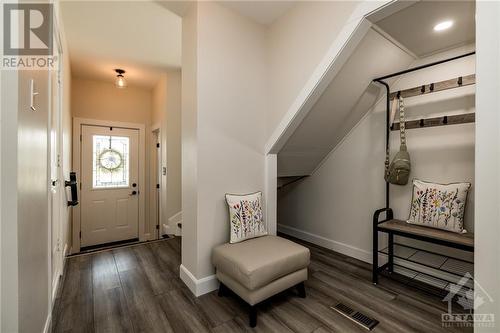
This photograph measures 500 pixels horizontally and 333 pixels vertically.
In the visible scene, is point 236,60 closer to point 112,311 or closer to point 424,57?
point 424,57

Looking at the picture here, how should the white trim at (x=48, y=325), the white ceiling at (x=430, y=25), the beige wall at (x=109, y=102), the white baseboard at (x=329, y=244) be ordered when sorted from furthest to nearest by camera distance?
the beige wall at (x=109, y=102) < the white baseboard at (x=329, y=244) < the white ceiling at (x=430, y=25) < the white trim at (x=48, y=325)

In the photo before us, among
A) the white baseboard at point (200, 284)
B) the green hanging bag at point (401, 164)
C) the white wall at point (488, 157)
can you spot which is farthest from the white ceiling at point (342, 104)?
the white baseboard at point (200, 284)

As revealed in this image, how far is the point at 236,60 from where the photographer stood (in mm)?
2330

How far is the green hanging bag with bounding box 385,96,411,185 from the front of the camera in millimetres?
2316

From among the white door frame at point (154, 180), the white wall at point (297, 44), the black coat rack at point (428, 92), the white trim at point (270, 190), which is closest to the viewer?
the white wall at point (297, 44)

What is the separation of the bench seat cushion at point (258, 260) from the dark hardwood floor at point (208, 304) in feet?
1.03

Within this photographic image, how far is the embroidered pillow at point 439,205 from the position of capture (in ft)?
6.52

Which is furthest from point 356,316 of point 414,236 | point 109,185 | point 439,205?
point 109,185

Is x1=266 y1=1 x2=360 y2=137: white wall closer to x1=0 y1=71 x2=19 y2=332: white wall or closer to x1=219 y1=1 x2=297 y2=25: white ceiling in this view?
x1=219 y1=1 x2=297 y2=25: white ceiling

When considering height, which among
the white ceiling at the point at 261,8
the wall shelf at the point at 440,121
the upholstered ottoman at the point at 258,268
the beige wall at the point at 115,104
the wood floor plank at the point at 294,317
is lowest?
the wood floor plank at the point at 294,317

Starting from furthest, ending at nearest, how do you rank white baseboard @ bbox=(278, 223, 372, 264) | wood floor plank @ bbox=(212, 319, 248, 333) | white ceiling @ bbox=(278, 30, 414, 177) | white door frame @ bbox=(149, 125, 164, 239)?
1. white door frame @ bbox=(149, 125, 164, 239)
2. white baseboard @ bbox=(278, 223, 372, 264)
3. white ceiling @ bbox=(278, 30, 414, 177)
4. wood floor plank @ bbox=(212, 319, 248, 333)

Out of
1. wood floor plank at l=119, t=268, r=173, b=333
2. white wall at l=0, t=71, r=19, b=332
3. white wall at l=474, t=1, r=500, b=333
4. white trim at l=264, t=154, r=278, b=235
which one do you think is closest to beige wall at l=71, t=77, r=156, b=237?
wood floor plank at l=119, t=268, r=173, b=333

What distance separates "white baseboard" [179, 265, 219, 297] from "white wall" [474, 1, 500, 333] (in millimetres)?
1805

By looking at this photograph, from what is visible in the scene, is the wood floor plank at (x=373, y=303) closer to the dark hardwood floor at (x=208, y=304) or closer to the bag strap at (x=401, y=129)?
the dark hardwood floor at (x=208, y=304)
